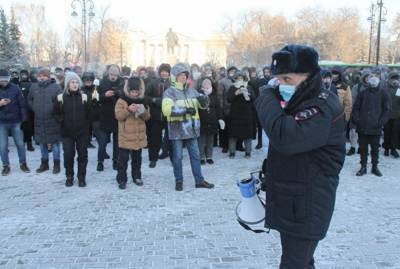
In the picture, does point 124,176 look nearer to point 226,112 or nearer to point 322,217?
point 226,112

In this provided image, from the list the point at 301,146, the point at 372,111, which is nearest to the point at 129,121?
the point at 372,111

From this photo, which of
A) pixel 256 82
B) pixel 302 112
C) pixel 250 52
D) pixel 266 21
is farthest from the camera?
pixel 266 21

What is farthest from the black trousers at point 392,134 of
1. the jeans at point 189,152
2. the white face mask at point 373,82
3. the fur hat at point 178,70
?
the fur hat at point 178,70

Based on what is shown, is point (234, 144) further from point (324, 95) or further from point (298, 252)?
point (324, 95)

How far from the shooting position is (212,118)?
1006 cm

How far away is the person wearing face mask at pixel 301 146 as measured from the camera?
274 centimetres

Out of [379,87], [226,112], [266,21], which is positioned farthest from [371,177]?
[266,21]

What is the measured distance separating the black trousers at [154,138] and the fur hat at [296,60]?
6.92 meters

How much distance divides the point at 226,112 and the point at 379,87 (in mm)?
3326

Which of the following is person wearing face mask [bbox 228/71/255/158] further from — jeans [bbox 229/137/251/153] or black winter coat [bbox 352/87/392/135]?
black winter coat [bbox 352/87/392/135]

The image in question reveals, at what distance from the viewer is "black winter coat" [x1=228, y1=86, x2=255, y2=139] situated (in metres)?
10.4

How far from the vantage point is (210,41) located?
10206cm

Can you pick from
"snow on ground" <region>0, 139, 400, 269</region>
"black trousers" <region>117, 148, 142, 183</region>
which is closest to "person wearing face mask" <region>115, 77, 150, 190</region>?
"black trousers" <region>117, 148, 142, 183</region>

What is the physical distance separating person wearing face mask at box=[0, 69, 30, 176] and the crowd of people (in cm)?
2
